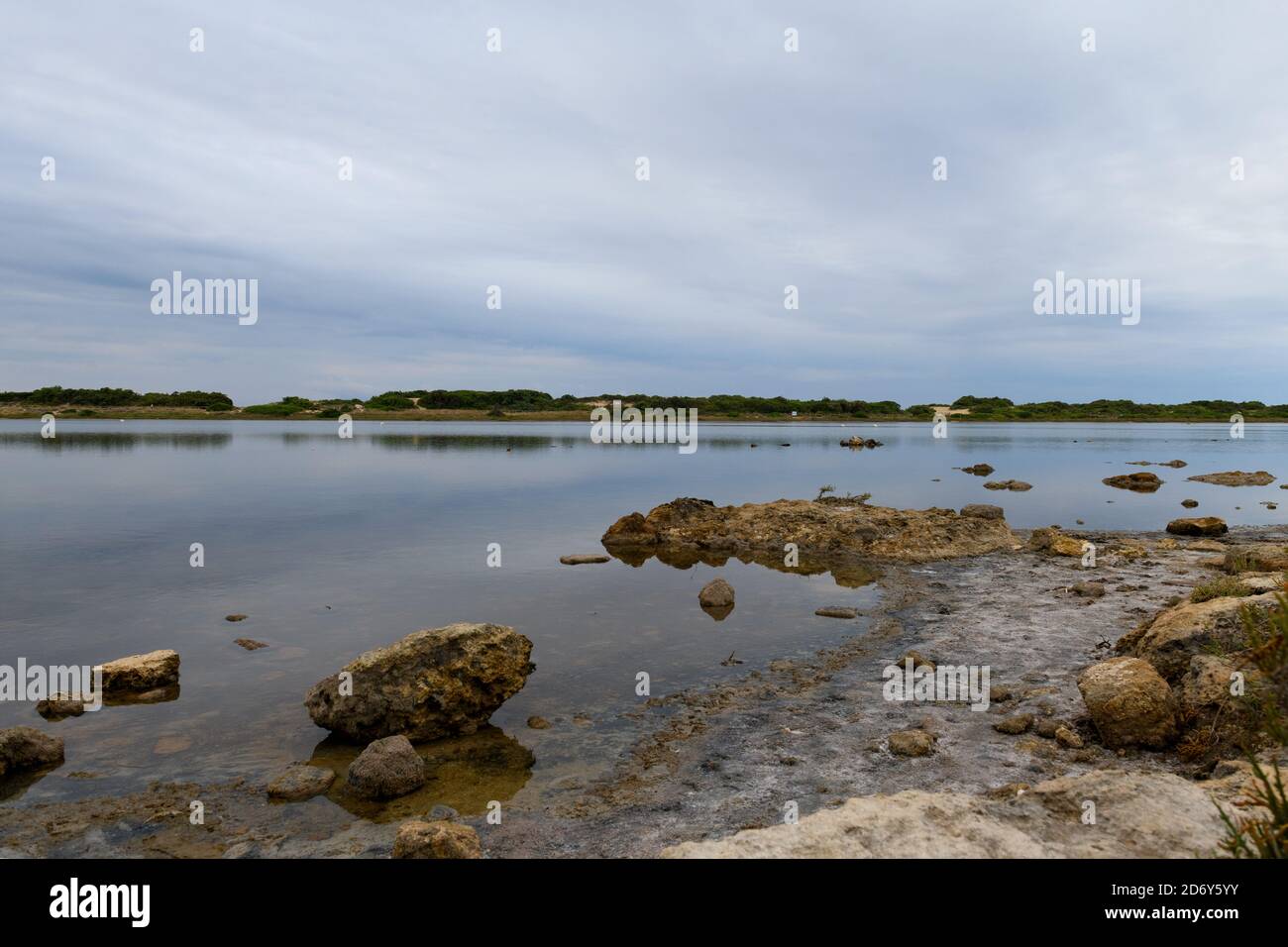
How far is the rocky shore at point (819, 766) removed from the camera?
695 cm

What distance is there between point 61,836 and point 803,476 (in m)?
58.1

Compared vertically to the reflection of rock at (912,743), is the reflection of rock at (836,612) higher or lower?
lower

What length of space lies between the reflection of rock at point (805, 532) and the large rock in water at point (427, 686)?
15586mm

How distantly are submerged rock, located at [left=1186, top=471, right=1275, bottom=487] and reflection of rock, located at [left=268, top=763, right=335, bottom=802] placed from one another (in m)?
65.8

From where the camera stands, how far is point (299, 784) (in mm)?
9812

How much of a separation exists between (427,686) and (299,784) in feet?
8.78

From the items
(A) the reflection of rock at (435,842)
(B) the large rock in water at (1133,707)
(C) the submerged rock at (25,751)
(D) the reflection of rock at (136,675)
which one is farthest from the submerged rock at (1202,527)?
(C) the submerged rock at (25,751)

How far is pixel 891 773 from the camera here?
9.94 metres

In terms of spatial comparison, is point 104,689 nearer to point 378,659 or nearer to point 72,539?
point 378,659

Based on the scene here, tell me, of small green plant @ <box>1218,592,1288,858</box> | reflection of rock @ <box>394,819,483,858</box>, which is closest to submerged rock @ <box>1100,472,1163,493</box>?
small green plant @ <box>1218,592,1288,858</box>

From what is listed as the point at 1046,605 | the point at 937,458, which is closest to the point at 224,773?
the point at 1046,605

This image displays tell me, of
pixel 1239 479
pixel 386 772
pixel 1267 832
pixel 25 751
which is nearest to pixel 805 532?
pixel 386 772

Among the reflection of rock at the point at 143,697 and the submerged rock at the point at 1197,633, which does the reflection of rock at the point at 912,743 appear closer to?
the submerged rock at the point at 1197,633

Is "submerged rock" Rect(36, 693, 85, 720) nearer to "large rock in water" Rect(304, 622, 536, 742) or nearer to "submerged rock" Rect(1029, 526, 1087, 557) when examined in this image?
"large rock in water" Rect(304, 622, 536, 742)
